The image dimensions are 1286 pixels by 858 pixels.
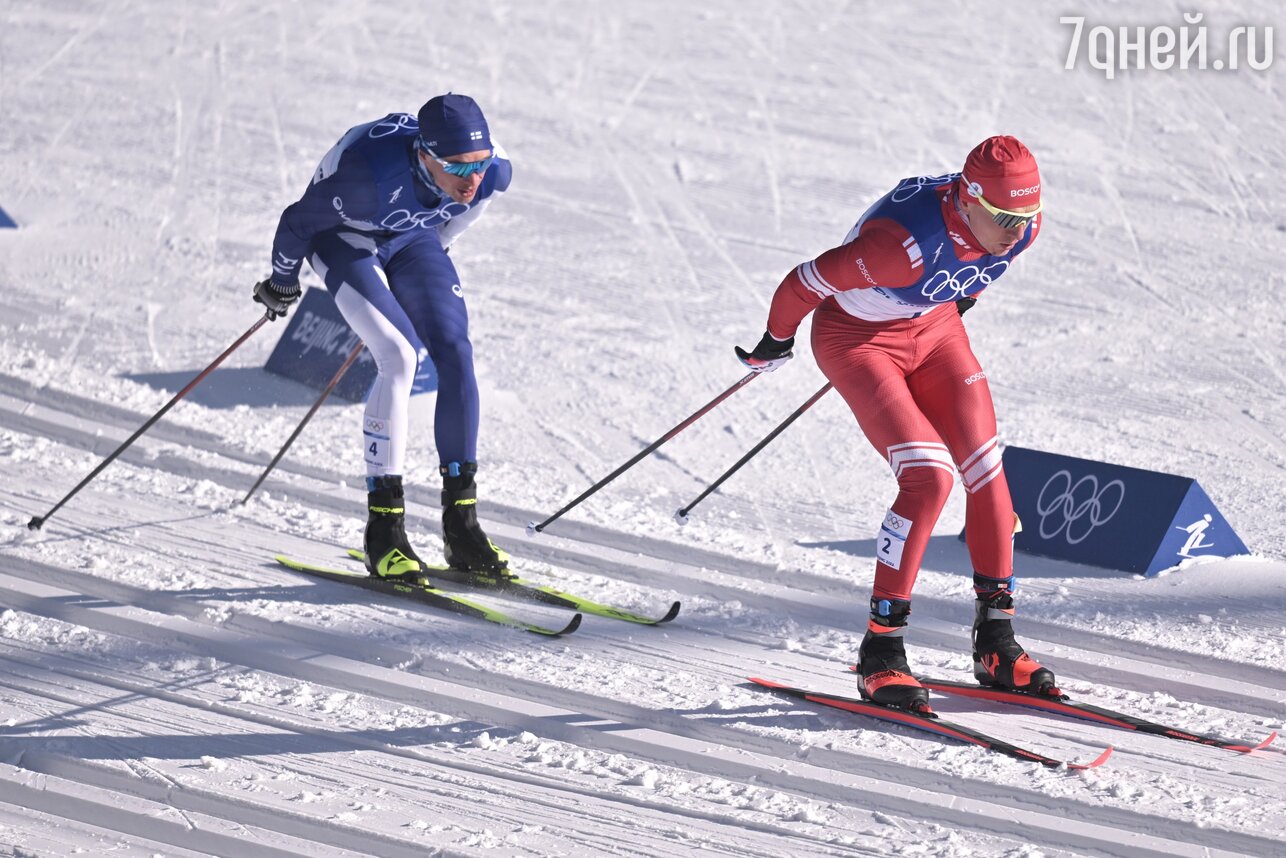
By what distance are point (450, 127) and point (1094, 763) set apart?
276 cm

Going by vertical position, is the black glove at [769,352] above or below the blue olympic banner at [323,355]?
above

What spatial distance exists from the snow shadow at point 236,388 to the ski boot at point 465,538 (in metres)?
2.13

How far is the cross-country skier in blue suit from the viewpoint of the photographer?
478cm

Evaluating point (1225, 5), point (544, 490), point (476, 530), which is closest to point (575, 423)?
point (544, 490)

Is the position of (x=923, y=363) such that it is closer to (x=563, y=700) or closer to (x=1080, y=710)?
(x=1080, y=710)

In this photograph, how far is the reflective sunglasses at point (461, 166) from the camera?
467 centimetres

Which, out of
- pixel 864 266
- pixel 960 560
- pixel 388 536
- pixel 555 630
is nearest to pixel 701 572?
pixel 555 630

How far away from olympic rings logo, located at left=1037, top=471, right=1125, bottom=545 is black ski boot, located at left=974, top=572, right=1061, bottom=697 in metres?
1.36

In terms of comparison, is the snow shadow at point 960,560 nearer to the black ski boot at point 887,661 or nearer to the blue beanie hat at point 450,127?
the black ski boot at point 887,661

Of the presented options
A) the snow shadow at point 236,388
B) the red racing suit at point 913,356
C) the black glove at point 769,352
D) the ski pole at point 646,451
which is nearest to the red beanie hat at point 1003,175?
the red racing suit at point 913,356

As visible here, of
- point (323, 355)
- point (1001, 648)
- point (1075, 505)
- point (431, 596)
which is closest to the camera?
point (1001, 648)

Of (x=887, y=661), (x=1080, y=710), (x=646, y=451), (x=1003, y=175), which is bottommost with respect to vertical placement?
(x=1080, y=710)

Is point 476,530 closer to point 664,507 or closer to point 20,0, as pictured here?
point 664,507

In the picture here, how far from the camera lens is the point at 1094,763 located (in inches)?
153
